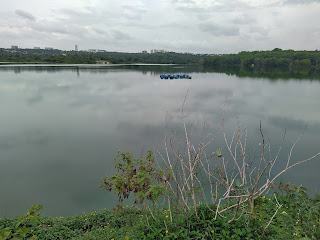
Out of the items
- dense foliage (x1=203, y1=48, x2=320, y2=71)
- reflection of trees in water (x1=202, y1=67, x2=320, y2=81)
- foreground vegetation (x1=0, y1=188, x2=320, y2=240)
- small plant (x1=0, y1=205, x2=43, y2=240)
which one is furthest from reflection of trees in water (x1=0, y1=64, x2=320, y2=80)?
small plant (x1=0, y1=205, x2=43, y2=240)

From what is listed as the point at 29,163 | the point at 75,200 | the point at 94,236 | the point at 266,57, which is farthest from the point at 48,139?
the point at 266,57

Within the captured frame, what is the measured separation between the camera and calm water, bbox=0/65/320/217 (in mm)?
6754

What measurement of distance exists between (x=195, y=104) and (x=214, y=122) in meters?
5.62

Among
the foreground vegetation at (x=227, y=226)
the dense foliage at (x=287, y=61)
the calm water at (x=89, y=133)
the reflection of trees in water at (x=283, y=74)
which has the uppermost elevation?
the dense foliage at (x=287, y=61)

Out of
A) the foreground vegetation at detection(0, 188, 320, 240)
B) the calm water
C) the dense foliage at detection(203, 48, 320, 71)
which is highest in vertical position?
the dense foliage at detection(203, 48, 320, 71)

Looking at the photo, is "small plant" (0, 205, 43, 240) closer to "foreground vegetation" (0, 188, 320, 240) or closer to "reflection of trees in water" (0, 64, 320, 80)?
"foreground vegetation" (0, 188, 320, 240)

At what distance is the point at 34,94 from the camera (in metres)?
22.8

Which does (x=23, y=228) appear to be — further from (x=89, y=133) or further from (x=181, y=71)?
(x=181, y=71)

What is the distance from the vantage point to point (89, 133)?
12.1 meters

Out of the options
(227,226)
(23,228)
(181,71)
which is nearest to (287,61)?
(181,71)

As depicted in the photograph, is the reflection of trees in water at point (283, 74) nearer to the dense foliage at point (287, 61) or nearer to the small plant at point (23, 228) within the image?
the dense foliage at point (287, 61)

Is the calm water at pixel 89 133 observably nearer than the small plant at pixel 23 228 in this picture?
No

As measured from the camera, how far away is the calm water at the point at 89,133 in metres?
6.75

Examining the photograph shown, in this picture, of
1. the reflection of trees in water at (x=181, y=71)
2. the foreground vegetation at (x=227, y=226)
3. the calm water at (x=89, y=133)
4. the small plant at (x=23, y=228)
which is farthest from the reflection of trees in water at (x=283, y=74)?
the small plant at (x=23, y=228)
